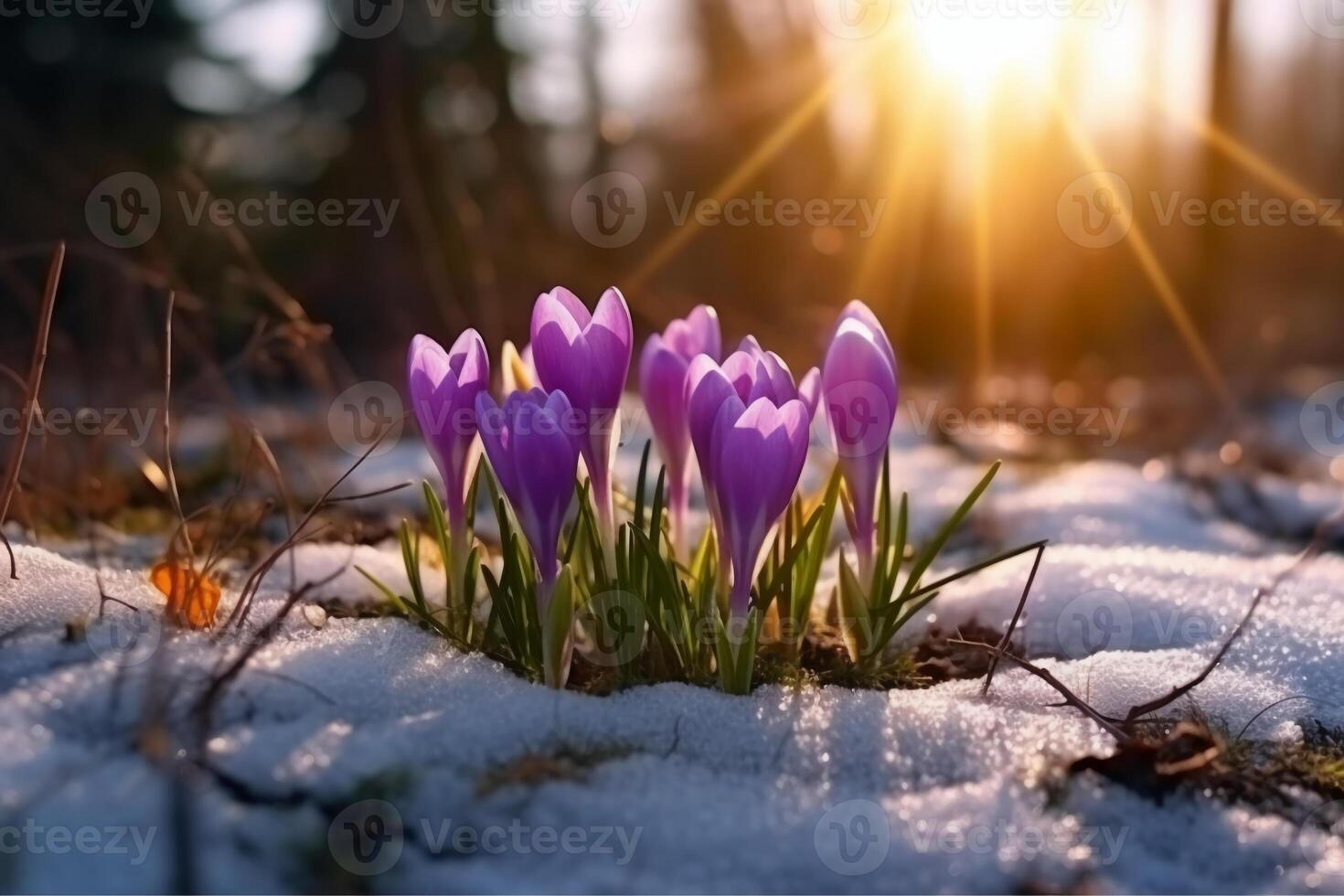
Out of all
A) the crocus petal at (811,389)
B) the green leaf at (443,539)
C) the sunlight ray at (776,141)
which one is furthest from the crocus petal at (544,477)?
the sunlight ray at (776,141)

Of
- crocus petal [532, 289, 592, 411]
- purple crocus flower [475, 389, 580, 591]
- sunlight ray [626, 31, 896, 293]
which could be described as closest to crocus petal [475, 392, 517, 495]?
purple crocus flower [475, 389, 580, 591]

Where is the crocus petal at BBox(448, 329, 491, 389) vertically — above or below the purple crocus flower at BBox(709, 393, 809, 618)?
above

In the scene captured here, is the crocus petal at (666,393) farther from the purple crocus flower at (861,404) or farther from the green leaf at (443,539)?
the green leaf at (443,539)

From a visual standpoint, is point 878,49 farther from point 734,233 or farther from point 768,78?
point 734,233

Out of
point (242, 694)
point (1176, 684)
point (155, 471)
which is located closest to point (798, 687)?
point (1176, 684)

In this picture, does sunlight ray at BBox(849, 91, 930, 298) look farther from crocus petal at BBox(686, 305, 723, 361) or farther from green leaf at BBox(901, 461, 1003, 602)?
green leaf at BBox(901, 461, 1003, 602)

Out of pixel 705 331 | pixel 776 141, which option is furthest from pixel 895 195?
pixel 705 331
